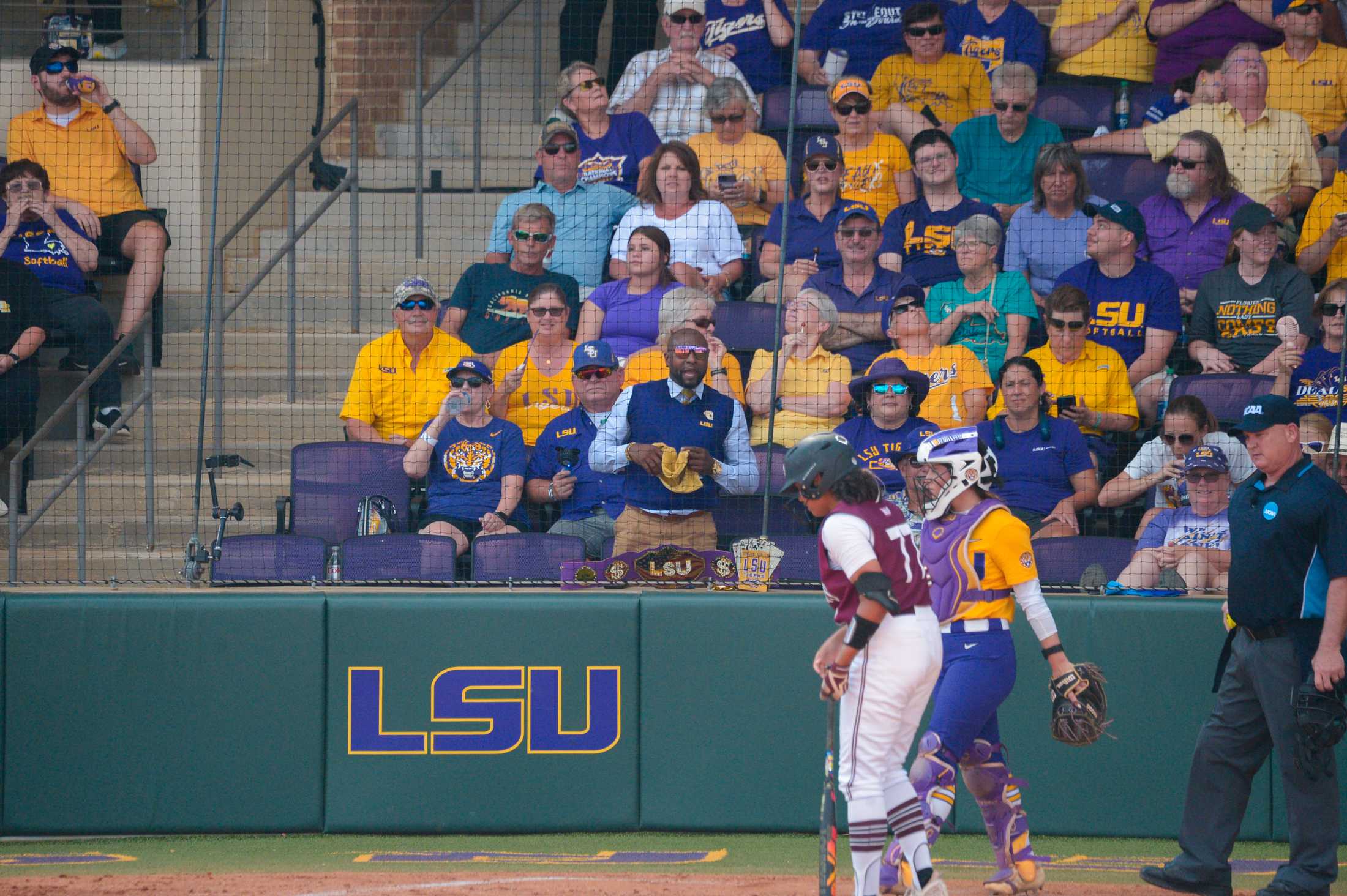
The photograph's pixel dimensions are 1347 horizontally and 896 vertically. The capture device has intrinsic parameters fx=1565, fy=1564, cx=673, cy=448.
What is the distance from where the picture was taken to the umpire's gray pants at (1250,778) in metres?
5.70

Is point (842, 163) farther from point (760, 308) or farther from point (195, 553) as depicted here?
point (195, 553)

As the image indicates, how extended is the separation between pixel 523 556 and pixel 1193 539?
10.4 ft

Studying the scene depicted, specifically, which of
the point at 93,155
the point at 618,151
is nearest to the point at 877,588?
the point at 618,151

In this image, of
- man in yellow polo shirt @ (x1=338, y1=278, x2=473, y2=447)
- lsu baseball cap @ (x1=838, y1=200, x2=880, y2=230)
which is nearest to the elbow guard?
man in yellow polo shirt @ (x1=338, y1=278, x2=473, y2=447)

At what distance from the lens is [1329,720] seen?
5602mm

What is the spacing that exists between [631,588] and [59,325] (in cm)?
407

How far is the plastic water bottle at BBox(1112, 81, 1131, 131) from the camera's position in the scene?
34.3ft

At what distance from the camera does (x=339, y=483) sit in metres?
7.93

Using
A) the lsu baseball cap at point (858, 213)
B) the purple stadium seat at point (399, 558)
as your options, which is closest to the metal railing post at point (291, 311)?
the purple stadium seat at point (399, 558)

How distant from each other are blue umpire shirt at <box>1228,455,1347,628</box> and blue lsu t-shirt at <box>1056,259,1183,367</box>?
2.88m

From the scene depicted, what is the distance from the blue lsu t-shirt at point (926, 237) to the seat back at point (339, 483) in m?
3.17

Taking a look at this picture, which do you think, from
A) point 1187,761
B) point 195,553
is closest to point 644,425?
point 195,553

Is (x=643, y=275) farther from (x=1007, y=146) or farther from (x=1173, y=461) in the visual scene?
(x=1173, y=461)

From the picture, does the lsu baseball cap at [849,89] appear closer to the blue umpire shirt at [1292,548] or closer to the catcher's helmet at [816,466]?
the blue umpire shirt at [1292,548]
